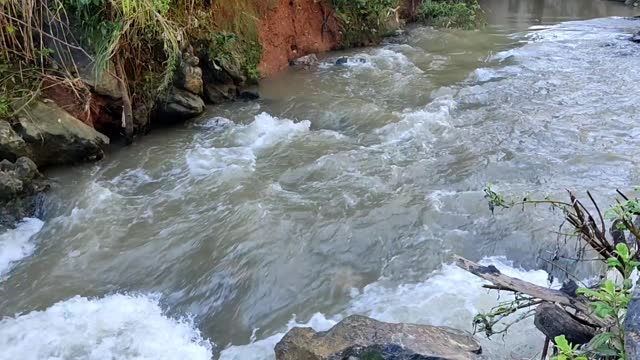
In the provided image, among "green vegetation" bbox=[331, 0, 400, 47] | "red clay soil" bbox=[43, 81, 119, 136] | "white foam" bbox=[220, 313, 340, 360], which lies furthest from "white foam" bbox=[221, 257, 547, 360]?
"green vegetation" bbox=[331, 0, 400, 47]

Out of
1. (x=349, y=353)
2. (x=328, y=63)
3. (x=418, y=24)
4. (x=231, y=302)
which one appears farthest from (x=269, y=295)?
(x=418, y=24)

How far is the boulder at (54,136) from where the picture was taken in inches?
202

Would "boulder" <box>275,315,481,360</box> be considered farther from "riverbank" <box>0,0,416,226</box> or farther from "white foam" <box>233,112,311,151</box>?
"white foam" <box>233,112,311,151</box>

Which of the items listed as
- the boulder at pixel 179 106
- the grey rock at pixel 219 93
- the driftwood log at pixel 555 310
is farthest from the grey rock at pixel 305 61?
the driftwood log at pixel 555 310

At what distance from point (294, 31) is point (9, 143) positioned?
19.2 feet

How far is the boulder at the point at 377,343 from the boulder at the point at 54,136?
11.1 ft

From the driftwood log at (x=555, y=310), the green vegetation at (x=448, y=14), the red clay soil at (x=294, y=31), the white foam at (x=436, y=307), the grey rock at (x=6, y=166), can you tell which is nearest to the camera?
the driftwood log at (x=555, y=310)

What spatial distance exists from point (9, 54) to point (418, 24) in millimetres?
10019

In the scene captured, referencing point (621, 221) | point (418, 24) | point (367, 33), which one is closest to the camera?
point (621, 221)

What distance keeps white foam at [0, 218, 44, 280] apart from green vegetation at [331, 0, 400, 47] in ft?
24.0

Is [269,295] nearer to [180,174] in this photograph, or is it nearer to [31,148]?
[180,174]

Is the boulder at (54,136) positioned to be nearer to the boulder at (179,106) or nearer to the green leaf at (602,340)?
the boulder at (179,106)

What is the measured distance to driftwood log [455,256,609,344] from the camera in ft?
7.39

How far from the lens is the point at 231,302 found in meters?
3.82
